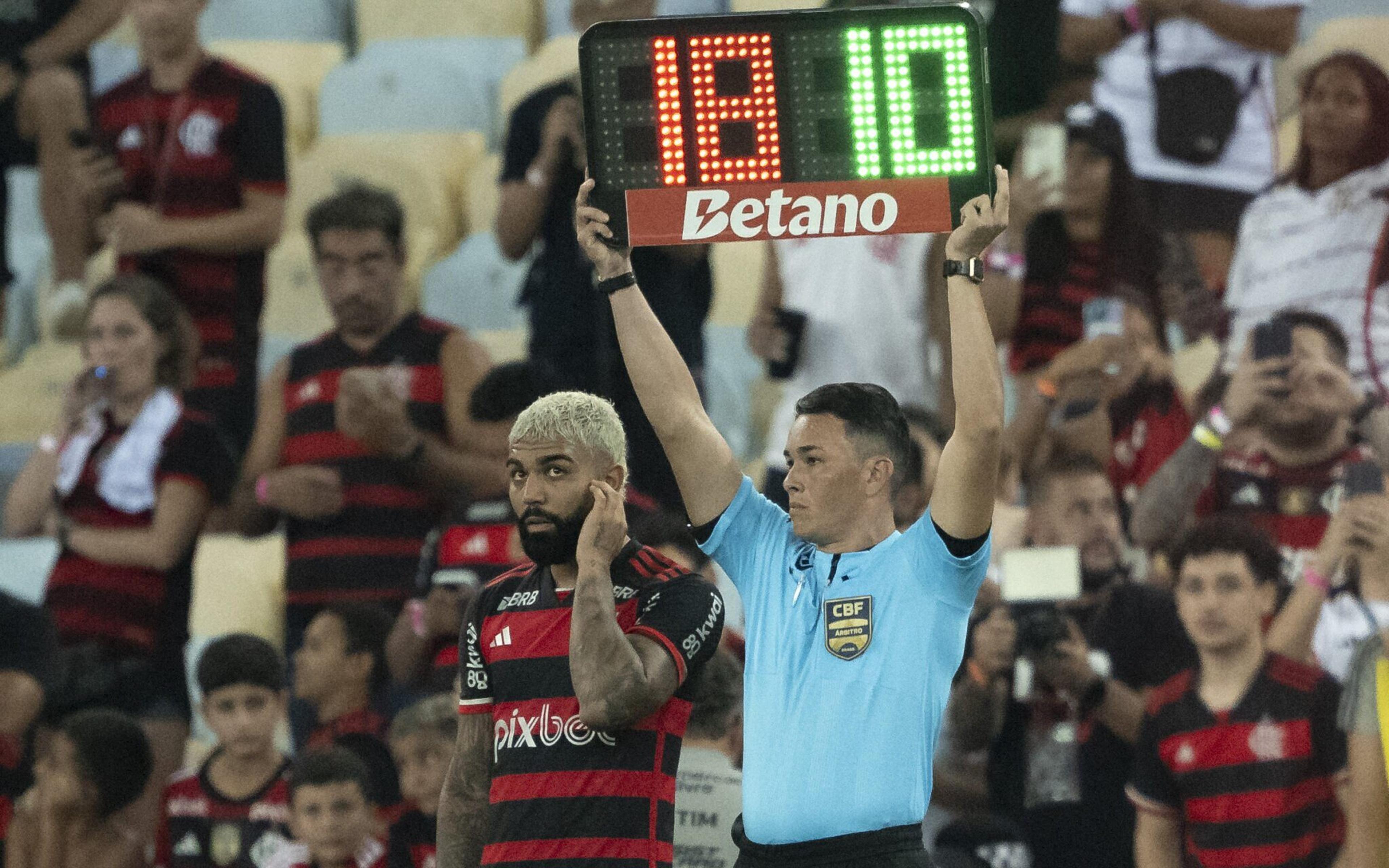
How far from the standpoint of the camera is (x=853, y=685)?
12.3 feet

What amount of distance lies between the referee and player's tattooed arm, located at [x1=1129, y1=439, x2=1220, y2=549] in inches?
109

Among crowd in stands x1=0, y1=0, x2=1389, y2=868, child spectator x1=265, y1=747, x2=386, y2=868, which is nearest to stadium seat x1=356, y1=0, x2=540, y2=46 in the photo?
crowd in stands x1=0, y1=0, x2=1389, y2=868

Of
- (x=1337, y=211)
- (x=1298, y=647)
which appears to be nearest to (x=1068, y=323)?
(x=1337, y=211)

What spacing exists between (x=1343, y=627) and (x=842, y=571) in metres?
2.68

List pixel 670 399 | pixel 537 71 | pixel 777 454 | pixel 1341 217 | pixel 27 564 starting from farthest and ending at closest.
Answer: pixel 537 71, pixel 27 564, pixel 777 454, pixel 1341 217, pixel 670 399

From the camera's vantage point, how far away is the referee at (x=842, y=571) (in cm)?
366

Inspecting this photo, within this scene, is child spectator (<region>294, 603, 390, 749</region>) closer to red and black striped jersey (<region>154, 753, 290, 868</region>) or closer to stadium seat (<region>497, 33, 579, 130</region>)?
red and black striped jersey (<region>154, 753, 290, 868</region>)

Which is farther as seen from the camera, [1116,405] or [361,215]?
[1116,405]

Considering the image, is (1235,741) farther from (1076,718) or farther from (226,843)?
(226,843)

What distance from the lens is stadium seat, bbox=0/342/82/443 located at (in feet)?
30.5

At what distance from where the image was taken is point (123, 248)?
7.02 m

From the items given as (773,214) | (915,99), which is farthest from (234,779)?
(915,99)

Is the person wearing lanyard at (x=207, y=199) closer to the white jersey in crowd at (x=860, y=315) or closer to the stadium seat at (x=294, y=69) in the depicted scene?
the white jersey in crowd at (x=860, y=315)

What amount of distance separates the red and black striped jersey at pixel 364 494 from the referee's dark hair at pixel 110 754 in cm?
68
